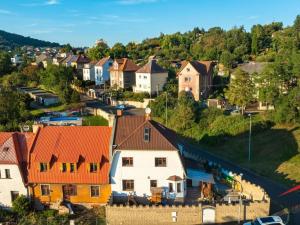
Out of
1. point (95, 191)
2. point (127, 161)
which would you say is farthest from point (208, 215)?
Answer: point (95, 191)

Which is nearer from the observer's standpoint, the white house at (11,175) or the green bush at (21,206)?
the green bush at (21,206)

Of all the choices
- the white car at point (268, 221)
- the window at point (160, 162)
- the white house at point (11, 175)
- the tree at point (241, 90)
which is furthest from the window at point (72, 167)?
the tree at point (241, 90)

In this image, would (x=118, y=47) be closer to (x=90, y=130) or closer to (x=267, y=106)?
(x=267, y=106)

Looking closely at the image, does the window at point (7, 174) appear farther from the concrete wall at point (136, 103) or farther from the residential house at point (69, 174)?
the concrete wall at point (136, 103)

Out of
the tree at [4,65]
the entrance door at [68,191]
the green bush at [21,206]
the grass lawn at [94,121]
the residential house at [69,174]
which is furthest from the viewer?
the tree at [4,65]

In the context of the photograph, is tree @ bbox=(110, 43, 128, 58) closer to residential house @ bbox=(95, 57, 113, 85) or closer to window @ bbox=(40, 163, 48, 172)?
residential house @ bbox=(95, 57, 113, 85)

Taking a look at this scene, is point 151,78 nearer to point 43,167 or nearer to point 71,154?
point 71,154
